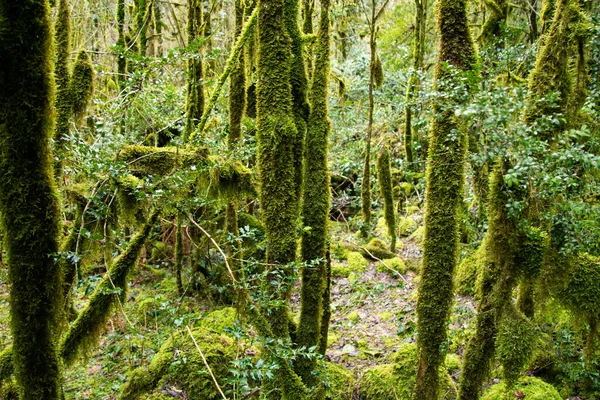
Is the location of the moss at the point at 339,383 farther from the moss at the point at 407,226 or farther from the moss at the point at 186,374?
the moss at the point at 407,226

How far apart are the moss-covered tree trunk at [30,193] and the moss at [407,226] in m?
10.1

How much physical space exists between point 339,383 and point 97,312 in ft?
10.9

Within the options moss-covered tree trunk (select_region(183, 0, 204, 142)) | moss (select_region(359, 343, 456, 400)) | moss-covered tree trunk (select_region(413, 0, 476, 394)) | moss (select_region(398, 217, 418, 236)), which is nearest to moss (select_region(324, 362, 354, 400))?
moss (select_region(359, 343, 456, 400))

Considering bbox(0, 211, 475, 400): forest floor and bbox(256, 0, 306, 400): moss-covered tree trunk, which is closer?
bbox(256, 0, 306, 400): moss-covered tree trunk

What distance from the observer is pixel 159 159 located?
178 inches

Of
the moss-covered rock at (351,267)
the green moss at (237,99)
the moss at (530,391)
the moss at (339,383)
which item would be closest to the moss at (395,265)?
the moss-covered rock at (351,267)

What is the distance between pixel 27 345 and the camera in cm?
237

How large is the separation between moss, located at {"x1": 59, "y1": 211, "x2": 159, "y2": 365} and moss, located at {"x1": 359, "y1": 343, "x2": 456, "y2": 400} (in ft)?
11.6

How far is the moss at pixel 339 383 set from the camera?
540cm

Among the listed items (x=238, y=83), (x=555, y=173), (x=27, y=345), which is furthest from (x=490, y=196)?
(x=27, y=345)

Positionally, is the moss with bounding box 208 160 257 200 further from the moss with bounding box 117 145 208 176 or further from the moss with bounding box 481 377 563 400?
the moss with bounding box 481 377 563 400

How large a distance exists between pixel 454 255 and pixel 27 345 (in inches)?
141

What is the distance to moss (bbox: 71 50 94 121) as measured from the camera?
4840 millimetres

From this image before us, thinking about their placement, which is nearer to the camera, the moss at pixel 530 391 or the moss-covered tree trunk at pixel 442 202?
the moss-covered tree trunk at pixel 442 202
